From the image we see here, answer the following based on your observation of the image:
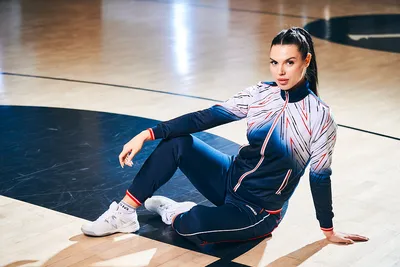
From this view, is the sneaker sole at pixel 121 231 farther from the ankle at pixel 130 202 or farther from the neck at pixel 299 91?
the neck at pixel 299 91

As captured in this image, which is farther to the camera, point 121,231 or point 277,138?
point 121,231

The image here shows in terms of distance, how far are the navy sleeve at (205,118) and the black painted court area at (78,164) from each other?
0.50m

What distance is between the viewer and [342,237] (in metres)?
3.57

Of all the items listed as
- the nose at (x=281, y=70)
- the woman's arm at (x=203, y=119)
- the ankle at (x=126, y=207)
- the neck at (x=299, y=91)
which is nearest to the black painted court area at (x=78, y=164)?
the ankle at (x=126, y=207)

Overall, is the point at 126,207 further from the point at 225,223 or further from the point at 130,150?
the point at 225,223

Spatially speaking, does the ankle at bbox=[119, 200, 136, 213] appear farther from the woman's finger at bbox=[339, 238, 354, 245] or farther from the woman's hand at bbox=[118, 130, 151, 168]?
the woman's finger at bbox=[339, 238, 354, 245]

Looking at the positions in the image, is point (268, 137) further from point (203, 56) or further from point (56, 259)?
point (203, 56)

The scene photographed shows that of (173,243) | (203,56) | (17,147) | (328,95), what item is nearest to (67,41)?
(203,56)

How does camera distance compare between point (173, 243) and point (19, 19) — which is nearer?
point (173, 243)

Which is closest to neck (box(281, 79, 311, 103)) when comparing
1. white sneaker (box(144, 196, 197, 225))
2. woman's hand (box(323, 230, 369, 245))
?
woman's hand (box(323, 230, 369, 245))

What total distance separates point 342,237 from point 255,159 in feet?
1.70

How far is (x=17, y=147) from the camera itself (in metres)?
4.97

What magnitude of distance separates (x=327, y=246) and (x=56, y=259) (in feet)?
3.83

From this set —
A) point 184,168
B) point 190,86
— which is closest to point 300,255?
point 184,168
